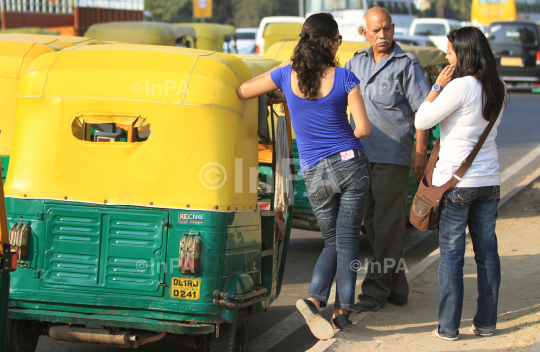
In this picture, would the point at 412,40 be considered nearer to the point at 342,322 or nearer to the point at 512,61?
the point at 512,61

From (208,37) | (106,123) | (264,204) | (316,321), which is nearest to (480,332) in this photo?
(316,321)

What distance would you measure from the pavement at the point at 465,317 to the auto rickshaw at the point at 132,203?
84cm

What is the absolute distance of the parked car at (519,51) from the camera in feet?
74.4

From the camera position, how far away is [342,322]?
4.23m

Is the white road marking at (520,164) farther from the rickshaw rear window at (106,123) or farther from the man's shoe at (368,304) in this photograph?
the rickshaw rear window at (106,123)

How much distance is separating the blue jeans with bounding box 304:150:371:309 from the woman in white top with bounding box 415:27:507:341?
468 millimetres

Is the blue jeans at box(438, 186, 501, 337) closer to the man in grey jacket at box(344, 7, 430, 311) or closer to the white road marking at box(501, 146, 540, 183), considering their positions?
the man in grey jacket at box(344, 7, 430, 311)

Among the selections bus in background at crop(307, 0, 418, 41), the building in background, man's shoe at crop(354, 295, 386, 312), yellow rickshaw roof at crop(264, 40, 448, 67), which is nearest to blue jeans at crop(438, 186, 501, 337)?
man's shoe at crop(354, 295, 386, 312)

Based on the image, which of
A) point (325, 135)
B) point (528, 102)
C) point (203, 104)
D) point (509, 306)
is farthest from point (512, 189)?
point (528, 102)

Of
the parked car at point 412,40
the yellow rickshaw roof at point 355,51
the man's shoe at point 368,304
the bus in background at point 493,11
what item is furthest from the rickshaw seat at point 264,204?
the bus in background at point 493,11

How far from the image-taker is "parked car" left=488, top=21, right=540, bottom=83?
22.7 metres

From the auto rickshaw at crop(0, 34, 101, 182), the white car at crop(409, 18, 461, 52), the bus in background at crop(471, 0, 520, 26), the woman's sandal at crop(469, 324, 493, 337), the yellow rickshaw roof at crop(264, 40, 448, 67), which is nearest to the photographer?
the woman's sandal at crop(469, 324, 493, 337)

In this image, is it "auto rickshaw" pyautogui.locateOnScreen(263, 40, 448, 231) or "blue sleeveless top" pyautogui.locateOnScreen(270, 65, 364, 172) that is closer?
"blue sleeveless top" pyautogui.locateOnScreen(270, 65, 364, 172)

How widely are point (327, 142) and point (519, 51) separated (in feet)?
68.4
